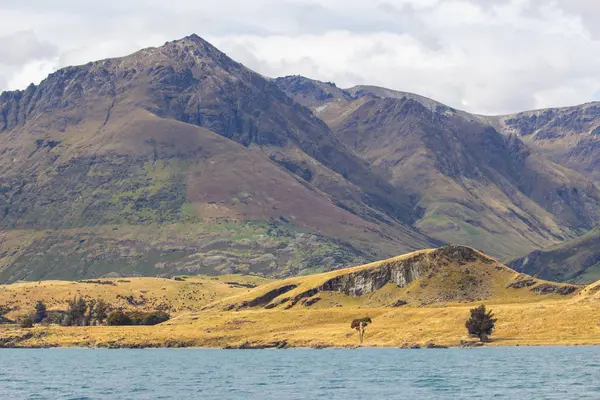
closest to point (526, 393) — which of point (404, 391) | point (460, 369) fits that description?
point (404, 391)

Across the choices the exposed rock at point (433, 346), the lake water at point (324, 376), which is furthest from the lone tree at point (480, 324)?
the lake water at point (324, 376)

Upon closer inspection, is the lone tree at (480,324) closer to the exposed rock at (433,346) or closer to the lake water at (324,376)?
the exposed rock at (433,346)

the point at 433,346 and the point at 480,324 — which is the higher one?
the point at 480,324

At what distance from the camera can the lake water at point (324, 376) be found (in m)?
105

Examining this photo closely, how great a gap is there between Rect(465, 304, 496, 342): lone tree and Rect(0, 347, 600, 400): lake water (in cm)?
984

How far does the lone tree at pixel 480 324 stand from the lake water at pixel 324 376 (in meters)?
9.84

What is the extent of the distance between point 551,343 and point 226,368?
6739 centimetres

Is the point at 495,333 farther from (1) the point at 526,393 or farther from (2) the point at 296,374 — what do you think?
(1) the point at 526,393

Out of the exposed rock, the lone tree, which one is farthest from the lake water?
the exposed rock

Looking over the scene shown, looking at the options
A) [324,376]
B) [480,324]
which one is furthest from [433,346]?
[324,376]

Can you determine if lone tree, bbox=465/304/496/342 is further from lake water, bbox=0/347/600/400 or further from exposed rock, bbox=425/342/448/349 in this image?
lake water, bbox=0/347/600/400

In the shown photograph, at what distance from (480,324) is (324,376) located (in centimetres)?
6859

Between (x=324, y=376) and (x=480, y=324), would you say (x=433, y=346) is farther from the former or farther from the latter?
(x=324, y=376)

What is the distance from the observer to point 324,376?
12788 centimetres
